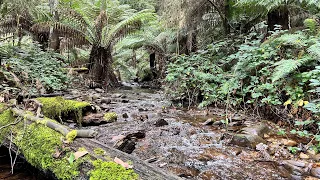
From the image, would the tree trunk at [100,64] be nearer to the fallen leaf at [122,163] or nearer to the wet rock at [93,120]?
the wet rock at [93,120]

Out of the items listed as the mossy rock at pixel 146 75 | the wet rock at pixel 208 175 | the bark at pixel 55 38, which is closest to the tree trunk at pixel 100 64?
the bark at pixel 55 38

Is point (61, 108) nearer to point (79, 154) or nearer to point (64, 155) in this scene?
point (64, 155)

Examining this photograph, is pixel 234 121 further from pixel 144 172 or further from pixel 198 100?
pixel 144 172

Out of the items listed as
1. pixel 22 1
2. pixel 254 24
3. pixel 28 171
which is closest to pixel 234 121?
pixel 28 171

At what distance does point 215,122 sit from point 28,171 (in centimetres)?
243

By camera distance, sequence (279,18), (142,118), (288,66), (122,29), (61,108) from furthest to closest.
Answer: (122,29) < (279,18) < (142,118) < (61,108) < (288,66)

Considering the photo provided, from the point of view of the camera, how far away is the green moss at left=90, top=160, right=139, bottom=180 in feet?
4.10

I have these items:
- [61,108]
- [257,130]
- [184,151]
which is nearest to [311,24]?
[257,130]

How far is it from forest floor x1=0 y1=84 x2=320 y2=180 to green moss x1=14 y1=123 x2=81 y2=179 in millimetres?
609

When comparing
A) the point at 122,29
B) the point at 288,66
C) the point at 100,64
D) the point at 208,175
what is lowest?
the point at 208,175

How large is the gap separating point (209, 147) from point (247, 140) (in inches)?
16.3

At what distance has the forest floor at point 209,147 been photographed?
1.97m

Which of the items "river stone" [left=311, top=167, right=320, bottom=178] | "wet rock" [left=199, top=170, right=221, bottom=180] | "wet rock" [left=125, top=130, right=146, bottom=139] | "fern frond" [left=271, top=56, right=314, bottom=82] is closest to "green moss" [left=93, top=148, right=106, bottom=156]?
"wet rock" [left=199, top=170, right=221, bottom=180]

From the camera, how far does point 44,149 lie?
1.67 metres
